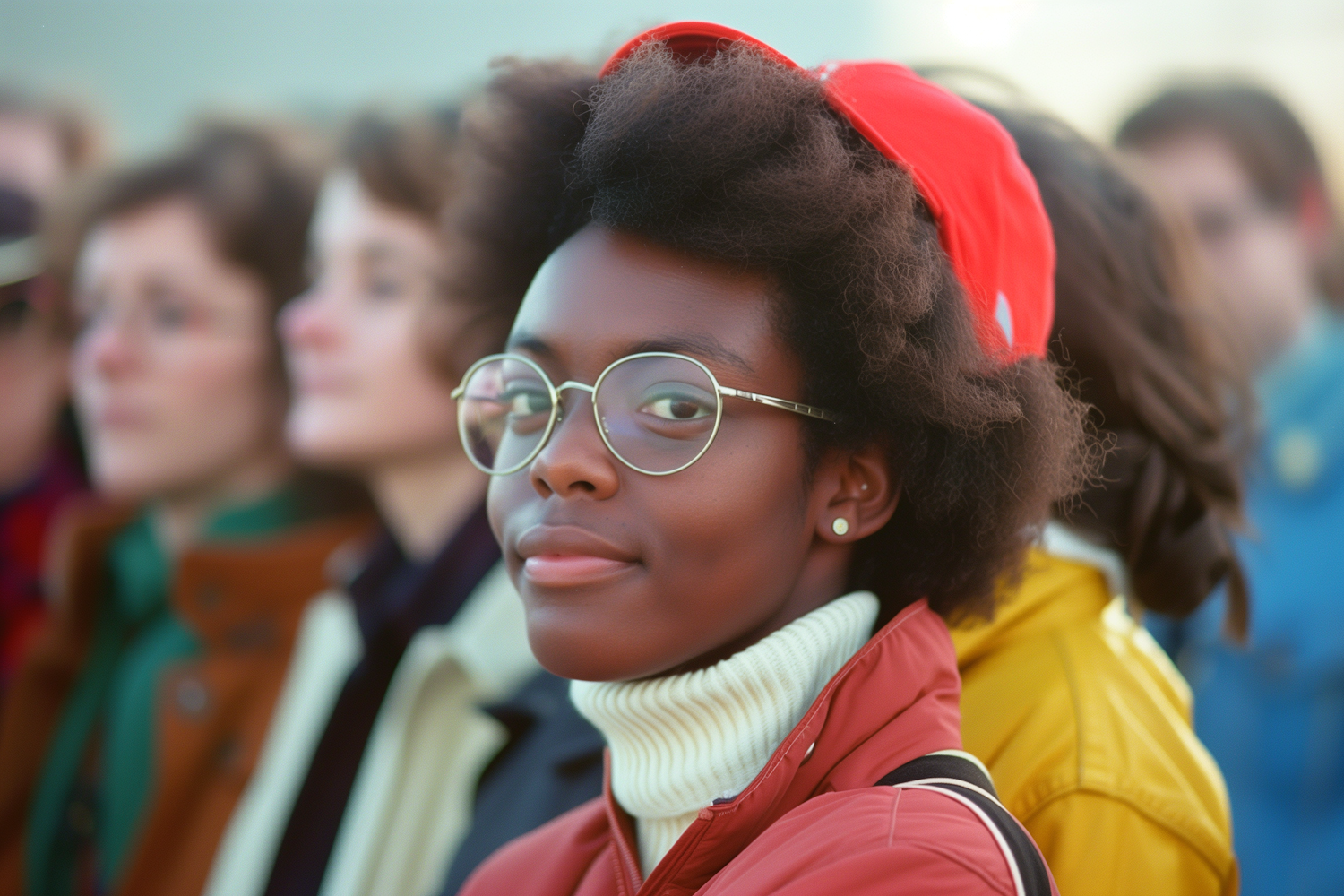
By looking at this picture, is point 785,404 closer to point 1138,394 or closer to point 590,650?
point 590,650

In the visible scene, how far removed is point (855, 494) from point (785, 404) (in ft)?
0.61

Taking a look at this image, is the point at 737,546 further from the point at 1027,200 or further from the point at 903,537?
the point at 1027,200

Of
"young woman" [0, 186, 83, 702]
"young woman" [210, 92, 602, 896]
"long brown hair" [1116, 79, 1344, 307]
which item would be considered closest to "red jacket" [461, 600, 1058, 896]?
"young woman" [210, 92, 602, 896]

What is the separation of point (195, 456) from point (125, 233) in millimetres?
757

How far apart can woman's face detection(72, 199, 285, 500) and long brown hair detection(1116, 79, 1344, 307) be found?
292cm

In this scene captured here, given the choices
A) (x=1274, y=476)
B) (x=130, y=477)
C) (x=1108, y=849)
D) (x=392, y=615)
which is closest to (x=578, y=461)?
(x=1108, y=849)

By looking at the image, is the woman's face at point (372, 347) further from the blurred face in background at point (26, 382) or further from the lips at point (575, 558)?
the lips at point (575, 558)

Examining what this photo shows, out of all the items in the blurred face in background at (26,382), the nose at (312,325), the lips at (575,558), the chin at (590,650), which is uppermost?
the lips at (575,558)

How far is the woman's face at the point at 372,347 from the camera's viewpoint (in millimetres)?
3174

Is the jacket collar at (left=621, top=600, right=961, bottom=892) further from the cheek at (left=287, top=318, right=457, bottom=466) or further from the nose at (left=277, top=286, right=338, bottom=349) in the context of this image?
the nose at (left=277, top=286, right=338, bottom=349)

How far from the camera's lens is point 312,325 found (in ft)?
10.5

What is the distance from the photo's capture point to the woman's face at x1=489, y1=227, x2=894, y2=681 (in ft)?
4.68

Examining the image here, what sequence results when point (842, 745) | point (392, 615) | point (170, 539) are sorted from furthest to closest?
point (170, 539) → point (392, 615) → point (842, 745)

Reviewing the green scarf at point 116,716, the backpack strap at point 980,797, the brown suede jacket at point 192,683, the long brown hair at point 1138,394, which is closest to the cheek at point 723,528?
the backpack strap at point 980,797
